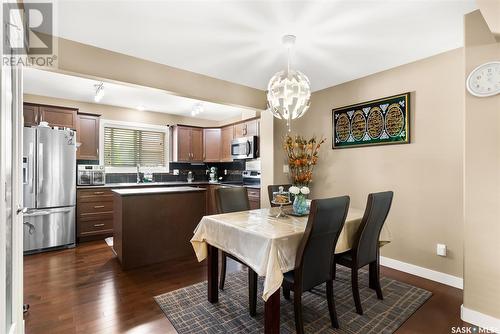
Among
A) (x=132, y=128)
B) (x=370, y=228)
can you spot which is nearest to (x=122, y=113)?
(x=132, y=128)

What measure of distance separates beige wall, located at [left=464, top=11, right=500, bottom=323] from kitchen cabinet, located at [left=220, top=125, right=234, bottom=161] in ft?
13.9

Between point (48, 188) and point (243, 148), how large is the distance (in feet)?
10.6

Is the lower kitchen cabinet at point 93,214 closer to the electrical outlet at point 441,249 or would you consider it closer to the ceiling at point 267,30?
the ceiling at point 267,30

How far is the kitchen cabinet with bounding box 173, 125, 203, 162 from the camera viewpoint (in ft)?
19.0

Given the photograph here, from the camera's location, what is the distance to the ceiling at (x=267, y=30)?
2.01 metres

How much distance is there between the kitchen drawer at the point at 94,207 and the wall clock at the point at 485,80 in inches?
202

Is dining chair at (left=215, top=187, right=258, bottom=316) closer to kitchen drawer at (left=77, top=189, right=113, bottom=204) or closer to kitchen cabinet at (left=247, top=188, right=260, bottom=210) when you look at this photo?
kitchen cabinet at (left=247, top=188, right=260, bottom=210)

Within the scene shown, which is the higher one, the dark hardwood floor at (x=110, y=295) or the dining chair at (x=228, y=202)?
the dining chair at (x=228, y=202)

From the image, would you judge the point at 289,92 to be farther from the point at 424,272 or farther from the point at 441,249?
the point at 424,272

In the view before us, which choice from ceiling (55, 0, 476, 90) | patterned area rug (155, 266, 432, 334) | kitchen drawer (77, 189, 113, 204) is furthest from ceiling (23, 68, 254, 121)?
patterned area rug (155, 266, 432, 334)

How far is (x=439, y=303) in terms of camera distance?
7.57 feet

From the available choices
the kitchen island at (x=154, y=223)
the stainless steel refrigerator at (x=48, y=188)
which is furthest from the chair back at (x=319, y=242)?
the stainless steel refrigerator at (x=48, y=188)

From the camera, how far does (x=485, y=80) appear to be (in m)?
1.96

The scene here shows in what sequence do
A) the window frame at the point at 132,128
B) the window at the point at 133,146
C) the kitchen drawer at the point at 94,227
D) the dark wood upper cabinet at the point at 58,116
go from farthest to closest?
the window at the point at 133,146
the window frame at the point at 132,128
the kitchen drawer at the point at 94,227
the dark wood upper cabinet at the point at 58,116
